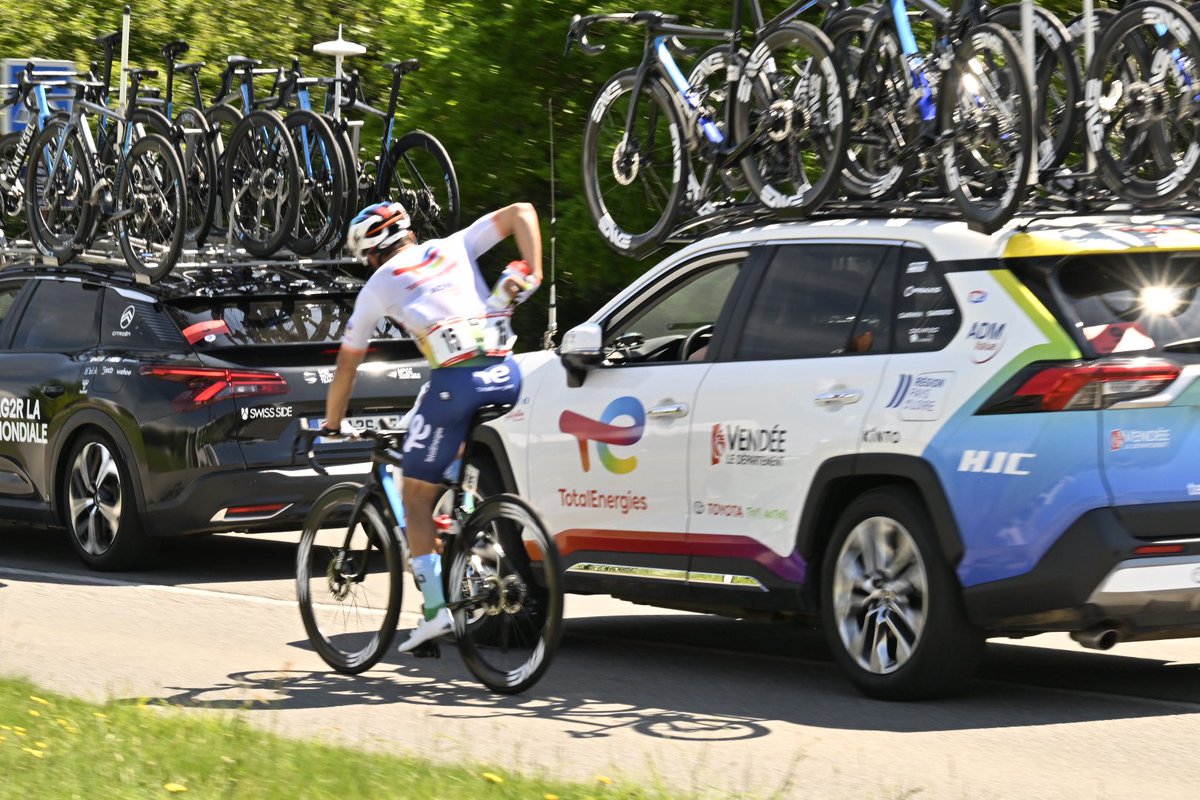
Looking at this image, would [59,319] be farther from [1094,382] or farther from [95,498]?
[1094,382]

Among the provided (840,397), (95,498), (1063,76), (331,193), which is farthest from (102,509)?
(1063,76)

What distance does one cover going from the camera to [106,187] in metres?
13.4

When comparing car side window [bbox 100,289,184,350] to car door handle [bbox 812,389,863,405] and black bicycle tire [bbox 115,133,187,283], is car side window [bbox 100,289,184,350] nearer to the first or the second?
black bicycle tire [bbox 115,133,187,283]

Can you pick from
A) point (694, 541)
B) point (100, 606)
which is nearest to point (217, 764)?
point (694, 541)

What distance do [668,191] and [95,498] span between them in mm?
3799

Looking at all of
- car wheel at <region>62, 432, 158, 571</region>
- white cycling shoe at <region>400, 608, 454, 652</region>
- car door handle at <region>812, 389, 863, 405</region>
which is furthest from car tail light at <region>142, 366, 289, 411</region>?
car door handle at <region>812, 389, 863, 405</region>

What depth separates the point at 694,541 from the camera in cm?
820

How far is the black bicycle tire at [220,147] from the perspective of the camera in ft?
42.5

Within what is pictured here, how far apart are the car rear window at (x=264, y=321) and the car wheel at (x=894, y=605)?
460 cm

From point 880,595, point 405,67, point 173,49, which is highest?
point 173,49

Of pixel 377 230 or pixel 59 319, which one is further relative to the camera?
pixel 59 319

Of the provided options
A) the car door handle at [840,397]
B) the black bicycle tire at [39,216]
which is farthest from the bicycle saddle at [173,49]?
the car door handle at [840,397]

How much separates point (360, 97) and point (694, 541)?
6.55 meters

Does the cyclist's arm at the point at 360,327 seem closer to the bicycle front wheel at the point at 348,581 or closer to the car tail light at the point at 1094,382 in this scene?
the bicycle front wheel at the point at 348,581
